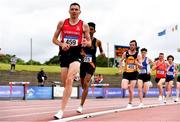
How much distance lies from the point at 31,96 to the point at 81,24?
19777 millimetres

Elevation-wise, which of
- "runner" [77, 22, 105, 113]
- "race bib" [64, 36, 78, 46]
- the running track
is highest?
"race bib" [64, 36, 78, 46]

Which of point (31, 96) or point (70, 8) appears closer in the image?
point (70, 8)

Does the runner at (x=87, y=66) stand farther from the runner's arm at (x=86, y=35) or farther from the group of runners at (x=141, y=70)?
the group of runners at (x=141, y=70)

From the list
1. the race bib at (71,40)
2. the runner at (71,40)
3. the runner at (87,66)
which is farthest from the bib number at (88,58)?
the race bib at (71,40)

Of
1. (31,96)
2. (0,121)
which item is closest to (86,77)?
(0,121)

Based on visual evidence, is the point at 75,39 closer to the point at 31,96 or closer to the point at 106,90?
the point at 31,96

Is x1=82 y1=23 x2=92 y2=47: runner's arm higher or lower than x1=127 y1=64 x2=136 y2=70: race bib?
higher

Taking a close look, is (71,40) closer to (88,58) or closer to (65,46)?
(65,46)

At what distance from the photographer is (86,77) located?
12.2 meters

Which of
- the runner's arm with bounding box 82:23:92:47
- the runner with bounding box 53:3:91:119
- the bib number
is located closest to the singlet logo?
the bib number

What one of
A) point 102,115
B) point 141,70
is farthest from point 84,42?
point 141,70

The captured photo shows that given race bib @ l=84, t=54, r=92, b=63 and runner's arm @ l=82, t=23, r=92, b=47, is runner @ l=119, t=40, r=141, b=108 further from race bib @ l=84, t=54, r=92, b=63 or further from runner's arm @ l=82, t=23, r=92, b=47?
runner's arm @ l=82, t=23, r=92, b=47

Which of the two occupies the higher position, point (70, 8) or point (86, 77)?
point (70, 8)

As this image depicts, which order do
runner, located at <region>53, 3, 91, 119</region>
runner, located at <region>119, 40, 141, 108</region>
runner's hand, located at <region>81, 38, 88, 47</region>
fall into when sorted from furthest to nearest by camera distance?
1. runner, located at <region>119, 40, 141, 108</region>
2. runner's hand, located at <region>81, 38, 88, 47</region>
3. runner, located at <region>53, 3, 91, 119</region>
